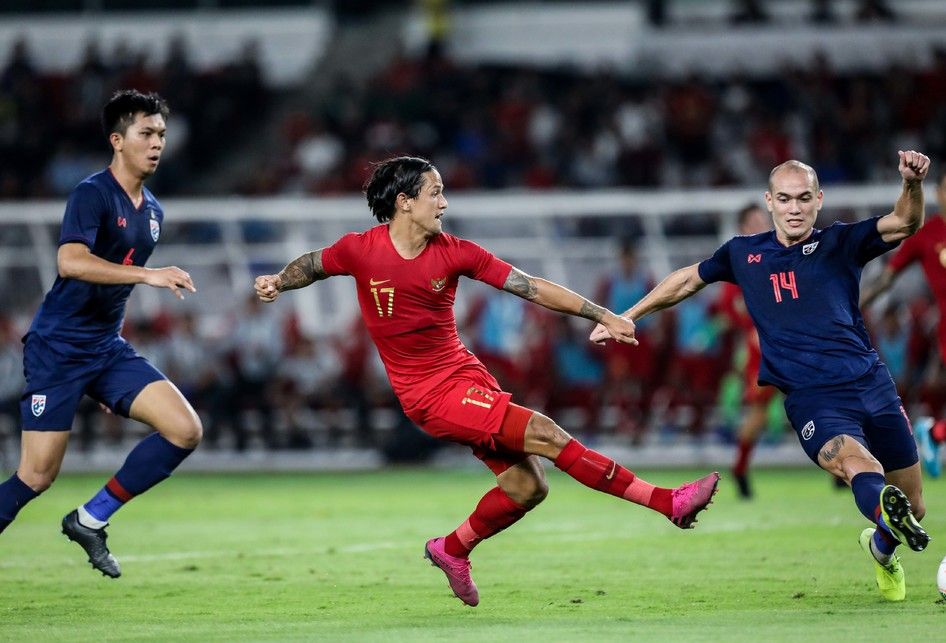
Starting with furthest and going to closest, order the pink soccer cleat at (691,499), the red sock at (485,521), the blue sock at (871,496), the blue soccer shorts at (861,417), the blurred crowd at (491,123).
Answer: the blurred crowd at (491,123)
the red sock at (485,521)
the blue soccer shorts at (861,417)
the pink soccer cleat at (691,499)
the blue sock at (871,496)

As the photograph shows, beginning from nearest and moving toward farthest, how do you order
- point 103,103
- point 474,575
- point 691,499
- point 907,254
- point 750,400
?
1. point 691,499
2. point 474,575
3. point 907,254
4. point 750,400
5. point 103,103

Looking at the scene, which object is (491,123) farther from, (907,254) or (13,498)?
(13,498)

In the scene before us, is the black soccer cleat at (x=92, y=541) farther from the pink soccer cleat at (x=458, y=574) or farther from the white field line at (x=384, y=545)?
the pink soccer cleat at (x=458, y=574)

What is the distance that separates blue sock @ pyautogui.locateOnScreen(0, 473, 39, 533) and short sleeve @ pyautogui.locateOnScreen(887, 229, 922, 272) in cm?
591

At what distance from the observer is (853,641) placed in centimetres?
676

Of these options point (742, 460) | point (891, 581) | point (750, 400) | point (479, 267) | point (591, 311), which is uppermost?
point (479, 267)

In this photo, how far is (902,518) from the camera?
7.15 meters

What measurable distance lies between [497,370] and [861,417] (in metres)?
11.7

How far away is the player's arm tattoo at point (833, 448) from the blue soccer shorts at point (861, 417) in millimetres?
33

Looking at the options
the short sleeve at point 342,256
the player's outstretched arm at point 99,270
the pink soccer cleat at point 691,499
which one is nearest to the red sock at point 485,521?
the pink soccer cleat at point 691,499

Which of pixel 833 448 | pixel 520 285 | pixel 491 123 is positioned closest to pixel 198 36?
pixel 491 123

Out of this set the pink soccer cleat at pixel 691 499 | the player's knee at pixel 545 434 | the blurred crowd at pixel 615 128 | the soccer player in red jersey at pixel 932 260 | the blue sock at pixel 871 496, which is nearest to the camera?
the blue sock at pixel 871 496

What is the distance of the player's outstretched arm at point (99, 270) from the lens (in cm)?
835

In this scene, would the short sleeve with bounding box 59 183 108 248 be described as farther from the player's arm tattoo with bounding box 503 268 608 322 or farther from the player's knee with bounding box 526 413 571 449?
the player's knee with bounding box 526 413 571 449
